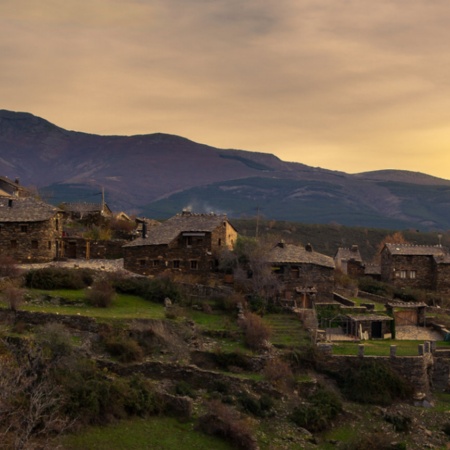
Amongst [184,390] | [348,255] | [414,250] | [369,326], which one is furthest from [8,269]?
[348,255]

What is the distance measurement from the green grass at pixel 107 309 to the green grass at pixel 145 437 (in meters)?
7.87

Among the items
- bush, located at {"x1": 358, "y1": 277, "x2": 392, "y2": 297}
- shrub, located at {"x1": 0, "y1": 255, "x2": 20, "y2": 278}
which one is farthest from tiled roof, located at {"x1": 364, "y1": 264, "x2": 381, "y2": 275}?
shrub, located at {"x1": 0, "y1": 255, "x2": 20, "y2": 278}

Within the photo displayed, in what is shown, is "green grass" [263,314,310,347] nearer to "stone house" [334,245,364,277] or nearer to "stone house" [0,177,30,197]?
"stone house" [334,245,364,277]

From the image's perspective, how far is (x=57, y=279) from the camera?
42.3 m

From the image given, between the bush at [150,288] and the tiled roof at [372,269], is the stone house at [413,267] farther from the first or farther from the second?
the bush at [150,288]

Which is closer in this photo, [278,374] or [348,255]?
[278,374]

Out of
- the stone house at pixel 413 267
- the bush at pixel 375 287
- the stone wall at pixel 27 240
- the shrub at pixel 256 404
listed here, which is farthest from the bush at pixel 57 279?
the stone house at pixel 413 267

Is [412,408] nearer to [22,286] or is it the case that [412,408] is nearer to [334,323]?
[334,323]

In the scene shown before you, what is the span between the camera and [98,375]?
105 feet

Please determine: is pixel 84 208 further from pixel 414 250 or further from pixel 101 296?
pixel 101 296

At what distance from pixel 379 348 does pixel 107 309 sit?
15.1 metres

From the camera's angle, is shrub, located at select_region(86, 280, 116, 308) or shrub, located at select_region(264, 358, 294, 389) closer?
shrub, located at select_region(264, 358, 294, 389)

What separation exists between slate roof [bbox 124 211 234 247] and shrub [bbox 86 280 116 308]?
9.62 metres

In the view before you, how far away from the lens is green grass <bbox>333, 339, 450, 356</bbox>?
39.4 meters
